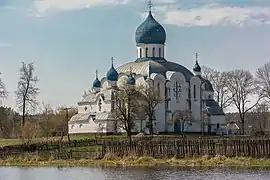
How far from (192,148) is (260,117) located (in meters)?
59.3

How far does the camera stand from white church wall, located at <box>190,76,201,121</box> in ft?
329

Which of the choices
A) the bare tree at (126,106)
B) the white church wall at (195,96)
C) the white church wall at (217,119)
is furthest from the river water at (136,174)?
the white church wall at (195,96)

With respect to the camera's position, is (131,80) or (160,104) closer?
(131,80)

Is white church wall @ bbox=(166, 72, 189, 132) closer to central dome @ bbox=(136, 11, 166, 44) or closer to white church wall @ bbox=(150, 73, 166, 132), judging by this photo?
white church wall @ bbox=(150, 73, 166, 132)

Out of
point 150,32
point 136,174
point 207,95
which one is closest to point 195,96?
point 207,95

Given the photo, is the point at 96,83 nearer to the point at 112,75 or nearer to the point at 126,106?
the point at 112,75

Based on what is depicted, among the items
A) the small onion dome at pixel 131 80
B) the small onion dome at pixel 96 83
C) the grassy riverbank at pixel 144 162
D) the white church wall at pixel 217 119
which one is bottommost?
the grassy riverbank at pixel 144 162

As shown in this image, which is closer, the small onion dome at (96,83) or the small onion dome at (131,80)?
the small onion dome at (131,80)

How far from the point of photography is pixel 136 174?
1515 inches

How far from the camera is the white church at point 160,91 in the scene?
3743 inches

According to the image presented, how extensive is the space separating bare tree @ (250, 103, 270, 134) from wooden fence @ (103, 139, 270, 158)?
42.5m

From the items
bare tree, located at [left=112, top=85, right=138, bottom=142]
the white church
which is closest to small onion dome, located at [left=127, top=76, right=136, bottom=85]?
the white church

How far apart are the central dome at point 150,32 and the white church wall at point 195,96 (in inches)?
311

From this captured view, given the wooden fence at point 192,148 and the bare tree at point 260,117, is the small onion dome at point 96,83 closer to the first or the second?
the bare tree at point 260,117
